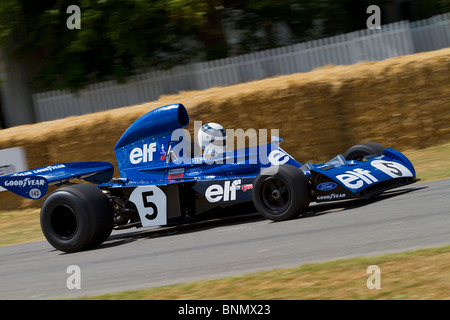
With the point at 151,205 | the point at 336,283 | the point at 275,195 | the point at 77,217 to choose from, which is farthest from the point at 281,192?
the point at 336,283

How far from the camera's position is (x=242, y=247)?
22.1 feet

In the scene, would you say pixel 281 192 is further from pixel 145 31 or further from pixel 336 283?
pixel 145 31

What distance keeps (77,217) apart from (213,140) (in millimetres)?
1903

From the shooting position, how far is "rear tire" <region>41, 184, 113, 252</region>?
25.7 ft

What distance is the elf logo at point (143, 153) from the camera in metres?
8.76

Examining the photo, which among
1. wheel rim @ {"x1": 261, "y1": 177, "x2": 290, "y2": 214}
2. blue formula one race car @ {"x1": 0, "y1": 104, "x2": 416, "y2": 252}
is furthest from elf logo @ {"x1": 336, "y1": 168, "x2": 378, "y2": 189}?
wheel rim @ {"x1": 261, "y1": 177, "x2": 290, "y2": 214}

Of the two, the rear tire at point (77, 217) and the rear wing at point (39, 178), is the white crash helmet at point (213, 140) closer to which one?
the rear tire at point (77, 217)

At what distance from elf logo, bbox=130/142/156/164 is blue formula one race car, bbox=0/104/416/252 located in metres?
0.01

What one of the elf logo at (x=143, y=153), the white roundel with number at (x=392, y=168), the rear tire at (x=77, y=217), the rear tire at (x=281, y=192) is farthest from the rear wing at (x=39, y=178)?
the white roundel with number at (x=392, y=168)

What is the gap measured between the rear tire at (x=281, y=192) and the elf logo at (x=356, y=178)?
0.42 meters

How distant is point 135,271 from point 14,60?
13135 millimetres

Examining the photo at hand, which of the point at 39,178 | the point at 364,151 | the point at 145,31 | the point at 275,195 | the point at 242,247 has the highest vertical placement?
the point at 145,31

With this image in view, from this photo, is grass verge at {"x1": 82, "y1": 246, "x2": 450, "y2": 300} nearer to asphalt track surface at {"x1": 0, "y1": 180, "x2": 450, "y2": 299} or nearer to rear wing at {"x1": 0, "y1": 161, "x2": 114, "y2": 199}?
asphalt track surface at {"x1": 0, "y1": 180, "x2": 450, "y2": 299}

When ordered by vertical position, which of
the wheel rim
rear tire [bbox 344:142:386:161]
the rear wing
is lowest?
the wheel rim
